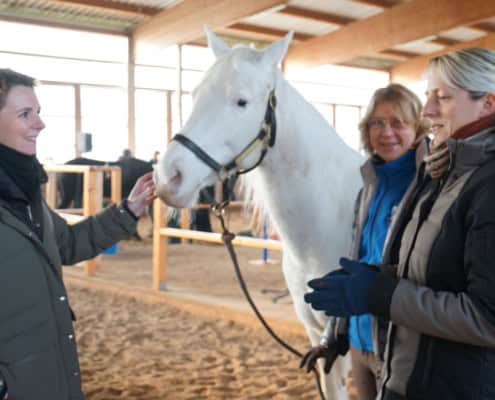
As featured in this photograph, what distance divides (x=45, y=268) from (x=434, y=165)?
2.70ft

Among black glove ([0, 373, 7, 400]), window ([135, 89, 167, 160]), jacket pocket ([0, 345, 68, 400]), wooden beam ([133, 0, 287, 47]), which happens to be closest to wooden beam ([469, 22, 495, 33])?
wooden beam ([133, 0, 287, 47])

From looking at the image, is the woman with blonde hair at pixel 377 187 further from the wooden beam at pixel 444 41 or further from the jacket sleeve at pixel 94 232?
the wooden beam at pixel 444 41

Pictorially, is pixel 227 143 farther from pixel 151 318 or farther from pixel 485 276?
pixel 151 318

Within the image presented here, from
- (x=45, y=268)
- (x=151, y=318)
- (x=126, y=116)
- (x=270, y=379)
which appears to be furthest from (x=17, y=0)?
(x=45, y=268)

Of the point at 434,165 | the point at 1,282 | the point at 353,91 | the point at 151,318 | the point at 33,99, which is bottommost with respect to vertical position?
the point at 151,318

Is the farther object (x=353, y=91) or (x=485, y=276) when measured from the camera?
(x=353, y=91)

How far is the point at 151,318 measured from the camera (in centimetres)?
349

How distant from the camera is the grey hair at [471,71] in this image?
80cm

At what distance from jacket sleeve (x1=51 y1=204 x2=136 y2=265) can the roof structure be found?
4.30m

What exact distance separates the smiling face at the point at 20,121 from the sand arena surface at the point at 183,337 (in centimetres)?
146

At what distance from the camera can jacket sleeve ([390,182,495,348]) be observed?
0.71 metres

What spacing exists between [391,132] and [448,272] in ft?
2.12

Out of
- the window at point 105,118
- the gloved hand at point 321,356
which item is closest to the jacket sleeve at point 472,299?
the gloved hand at point 321,356

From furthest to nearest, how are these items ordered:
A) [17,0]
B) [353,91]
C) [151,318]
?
[353,91]
[17,0]
[151,318]
